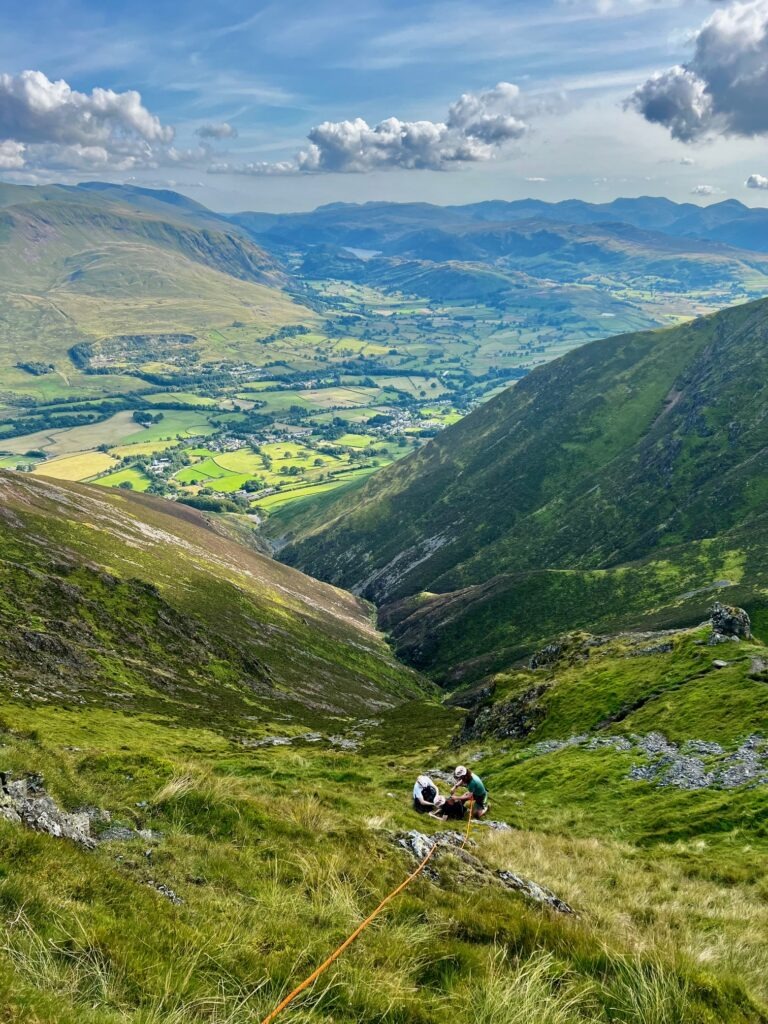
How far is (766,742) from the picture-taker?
4528cm

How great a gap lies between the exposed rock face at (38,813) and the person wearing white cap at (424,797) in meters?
16.0

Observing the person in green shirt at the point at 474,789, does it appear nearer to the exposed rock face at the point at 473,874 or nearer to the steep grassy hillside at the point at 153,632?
the exposed rock face at the point at 473,874

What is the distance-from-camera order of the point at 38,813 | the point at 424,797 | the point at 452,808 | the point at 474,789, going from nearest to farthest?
the point at 38,813 → the point at 474,789 → the point at 424,797 → the point at 452,808

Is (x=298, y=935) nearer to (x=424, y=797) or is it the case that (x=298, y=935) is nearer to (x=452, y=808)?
(x=424, y=797)

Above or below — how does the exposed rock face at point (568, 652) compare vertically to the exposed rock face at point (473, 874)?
below

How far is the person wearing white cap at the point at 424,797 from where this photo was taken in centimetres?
2859

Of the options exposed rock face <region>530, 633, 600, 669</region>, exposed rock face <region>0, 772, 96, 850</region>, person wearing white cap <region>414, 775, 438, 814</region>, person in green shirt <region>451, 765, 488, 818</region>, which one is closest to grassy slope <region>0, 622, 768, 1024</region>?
exposed rock face <region>0, 772, 96, 850</region>

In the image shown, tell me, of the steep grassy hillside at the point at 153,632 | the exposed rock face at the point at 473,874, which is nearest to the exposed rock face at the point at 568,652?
the steep grassy hillside at the point at 153,632

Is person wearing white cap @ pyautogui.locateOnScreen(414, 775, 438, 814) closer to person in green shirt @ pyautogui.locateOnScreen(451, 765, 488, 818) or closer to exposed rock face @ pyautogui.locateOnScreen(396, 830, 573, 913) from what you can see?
person in green shirt @ pyautogui.locateOnScreen(451, 765, 488, 818)

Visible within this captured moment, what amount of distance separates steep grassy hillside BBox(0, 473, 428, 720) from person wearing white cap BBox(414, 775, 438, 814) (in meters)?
61.3

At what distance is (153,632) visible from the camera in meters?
111

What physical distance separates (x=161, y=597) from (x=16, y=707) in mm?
54013

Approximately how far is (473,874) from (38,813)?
12311 millimetres

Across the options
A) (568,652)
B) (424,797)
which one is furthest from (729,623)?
(424,797)
